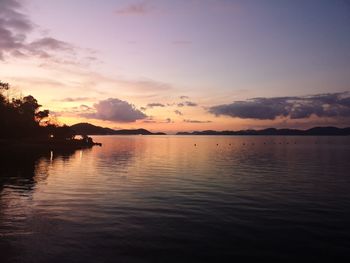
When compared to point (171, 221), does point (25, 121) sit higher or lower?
higher

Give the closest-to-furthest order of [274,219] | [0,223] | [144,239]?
[144,239] < [0,223] < [274,219]

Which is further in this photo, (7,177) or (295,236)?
(7,177)

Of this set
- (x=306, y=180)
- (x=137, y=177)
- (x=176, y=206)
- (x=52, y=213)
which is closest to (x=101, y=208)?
(x=52, y=213)

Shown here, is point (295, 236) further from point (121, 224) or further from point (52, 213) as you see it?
point (52, 213)

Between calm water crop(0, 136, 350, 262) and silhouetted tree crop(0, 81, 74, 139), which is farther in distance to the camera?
silhouetted tree crop(0, 81, 74, 139)

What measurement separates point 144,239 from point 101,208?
10247 millimetres

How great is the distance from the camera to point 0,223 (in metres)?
24.4

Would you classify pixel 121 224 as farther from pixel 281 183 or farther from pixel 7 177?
pixel 7 177

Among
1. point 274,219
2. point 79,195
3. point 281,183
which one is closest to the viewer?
point 274,219

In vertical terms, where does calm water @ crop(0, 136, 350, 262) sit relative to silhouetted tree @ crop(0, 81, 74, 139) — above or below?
below

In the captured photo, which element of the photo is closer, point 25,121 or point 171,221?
point 171,221

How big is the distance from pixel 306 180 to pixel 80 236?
131 feet

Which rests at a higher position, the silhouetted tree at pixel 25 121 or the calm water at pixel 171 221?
the silhouetted tree at pixel 25 121

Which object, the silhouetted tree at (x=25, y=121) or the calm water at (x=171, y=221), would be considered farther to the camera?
the silhouetted tree at (x=25, y=121)
